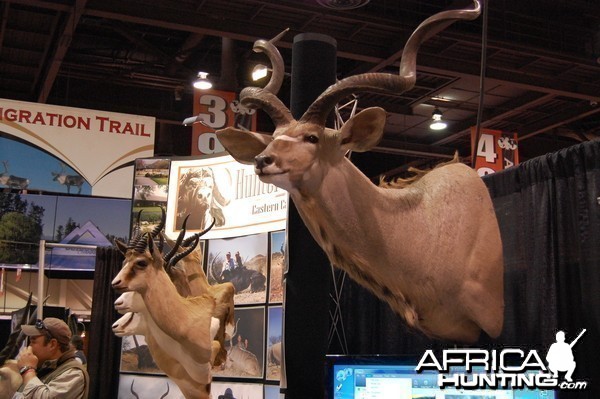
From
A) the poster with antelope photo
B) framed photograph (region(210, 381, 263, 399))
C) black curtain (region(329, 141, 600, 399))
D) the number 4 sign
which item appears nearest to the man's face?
framed photograph (region(210, 381, 263, 399))

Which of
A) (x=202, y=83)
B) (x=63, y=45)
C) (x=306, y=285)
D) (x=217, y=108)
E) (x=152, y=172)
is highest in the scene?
(x=63, y=45)

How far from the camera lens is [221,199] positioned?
471 centimetres

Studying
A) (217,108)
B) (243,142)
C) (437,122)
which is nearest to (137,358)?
(243,142)

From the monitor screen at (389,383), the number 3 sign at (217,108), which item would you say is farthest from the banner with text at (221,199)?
the number 3 sign at (217,108)

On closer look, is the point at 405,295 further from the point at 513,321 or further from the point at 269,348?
the point at 269,348

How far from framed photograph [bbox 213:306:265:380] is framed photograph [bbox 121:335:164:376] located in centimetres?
78

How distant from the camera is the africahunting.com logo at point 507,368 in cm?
177

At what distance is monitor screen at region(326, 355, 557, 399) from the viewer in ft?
6.00

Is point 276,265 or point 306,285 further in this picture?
point 276,265

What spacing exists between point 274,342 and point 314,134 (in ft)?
8.88

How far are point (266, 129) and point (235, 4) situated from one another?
5103 millimetres

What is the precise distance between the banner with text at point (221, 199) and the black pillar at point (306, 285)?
1.82 meters

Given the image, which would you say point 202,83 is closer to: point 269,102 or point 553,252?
point 269,102

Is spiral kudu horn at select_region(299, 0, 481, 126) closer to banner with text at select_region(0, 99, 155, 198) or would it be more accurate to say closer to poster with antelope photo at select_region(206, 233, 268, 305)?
poster with antelope photo at select_region(206, 233, 268, 305)
